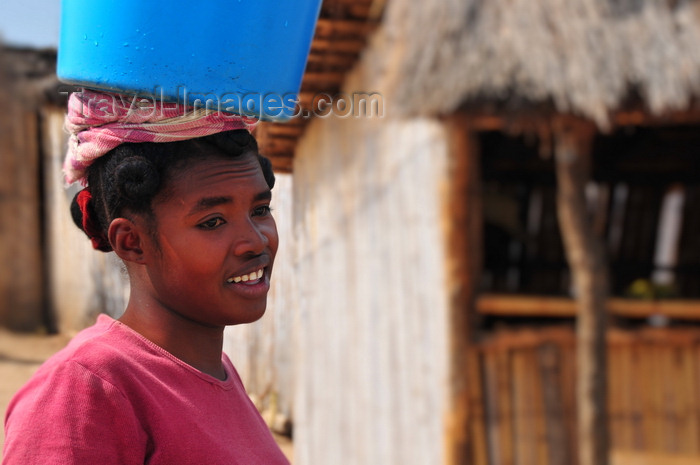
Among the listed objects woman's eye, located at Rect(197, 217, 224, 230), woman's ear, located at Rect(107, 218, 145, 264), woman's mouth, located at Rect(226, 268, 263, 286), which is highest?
woman's eye, located at Rect(197, 217, 224, 230)

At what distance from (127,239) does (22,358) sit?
1322 millimetres

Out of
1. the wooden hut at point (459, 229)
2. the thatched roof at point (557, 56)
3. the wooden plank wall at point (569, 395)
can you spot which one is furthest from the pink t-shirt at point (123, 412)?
the wooden plank wall at point (569, 395)

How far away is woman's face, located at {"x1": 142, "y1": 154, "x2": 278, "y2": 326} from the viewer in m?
1.27

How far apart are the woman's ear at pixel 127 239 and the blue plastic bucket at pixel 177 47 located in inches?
7.7

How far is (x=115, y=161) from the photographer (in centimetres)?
127

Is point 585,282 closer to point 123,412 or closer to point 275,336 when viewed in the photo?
point 275,336

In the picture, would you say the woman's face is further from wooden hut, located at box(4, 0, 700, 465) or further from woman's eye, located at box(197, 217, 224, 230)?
wooden hut, located at box(4, 0, 700, 465)

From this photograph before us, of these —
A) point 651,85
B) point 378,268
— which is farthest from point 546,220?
point 651,85

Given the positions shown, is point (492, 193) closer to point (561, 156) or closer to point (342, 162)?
point (342, 162)

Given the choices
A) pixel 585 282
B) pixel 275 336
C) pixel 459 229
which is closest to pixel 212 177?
pixel 275 336

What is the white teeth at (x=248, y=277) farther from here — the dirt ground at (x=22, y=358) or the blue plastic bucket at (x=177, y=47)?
the dirt ground at (x=22, y=358)

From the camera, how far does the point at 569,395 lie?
187 inches

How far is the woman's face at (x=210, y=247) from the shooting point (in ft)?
4.17

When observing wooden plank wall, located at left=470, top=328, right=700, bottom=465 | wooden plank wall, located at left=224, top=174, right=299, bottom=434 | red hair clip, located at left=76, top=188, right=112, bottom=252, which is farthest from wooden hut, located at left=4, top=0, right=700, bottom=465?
red hair clip, located at left=76, top=188, right=112, bottom=252
